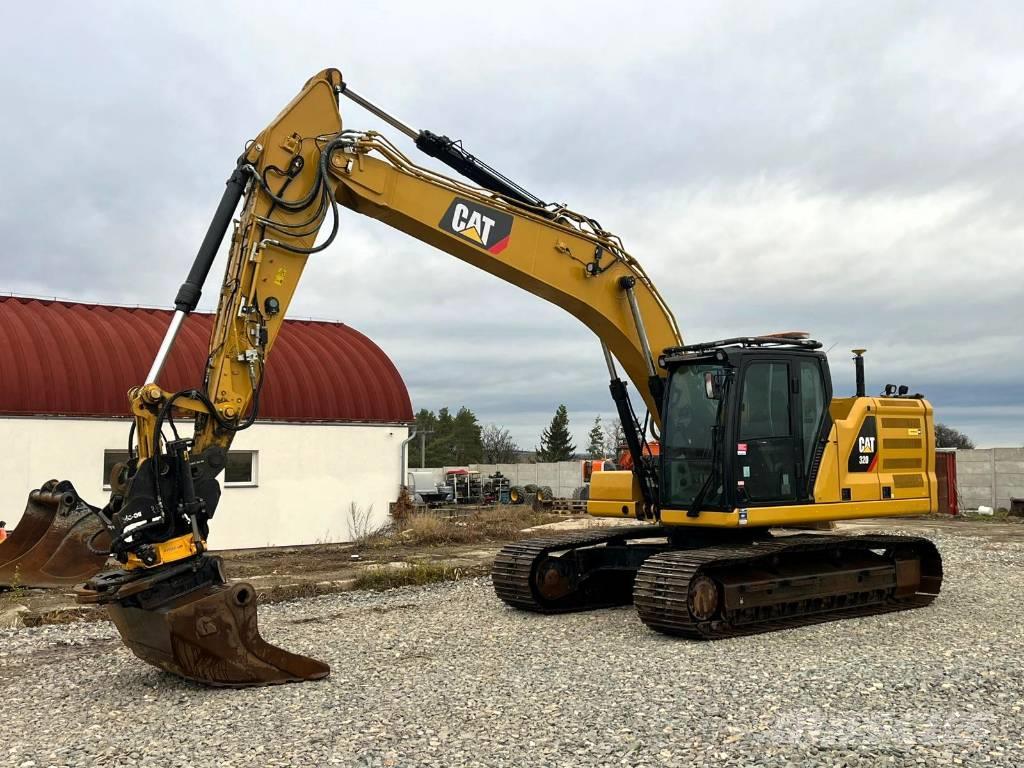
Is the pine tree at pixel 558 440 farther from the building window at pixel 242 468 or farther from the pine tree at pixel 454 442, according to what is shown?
the building window at pixel 242 468

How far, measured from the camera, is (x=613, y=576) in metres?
11.4

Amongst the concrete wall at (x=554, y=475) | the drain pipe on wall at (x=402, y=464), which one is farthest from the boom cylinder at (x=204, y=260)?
the concrete wall at (x=554, y=475)

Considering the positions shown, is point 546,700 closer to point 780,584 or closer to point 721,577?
point 721,577

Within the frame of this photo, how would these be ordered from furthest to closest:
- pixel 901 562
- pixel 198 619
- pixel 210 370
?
pixel 901 562 < pixel 210 370 < pixel 198 619

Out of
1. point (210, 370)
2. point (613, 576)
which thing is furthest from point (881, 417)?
point (210, 370)

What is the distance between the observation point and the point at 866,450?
10.5 m

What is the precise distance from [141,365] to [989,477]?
1012 inches

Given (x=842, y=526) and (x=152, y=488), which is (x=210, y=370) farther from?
(x=842, y=526)

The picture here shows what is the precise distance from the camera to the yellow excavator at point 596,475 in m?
6.94

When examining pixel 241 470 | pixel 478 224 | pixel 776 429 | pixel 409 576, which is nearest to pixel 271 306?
pixel 478 224

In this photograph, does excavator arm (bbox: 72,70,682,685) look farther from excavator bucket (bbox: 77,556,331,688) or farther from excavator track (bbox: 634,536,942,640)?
excavator track (bbox: 634,536,942,640)

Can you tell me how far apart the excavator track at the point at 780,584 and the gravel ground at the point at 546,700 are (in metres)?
0.33

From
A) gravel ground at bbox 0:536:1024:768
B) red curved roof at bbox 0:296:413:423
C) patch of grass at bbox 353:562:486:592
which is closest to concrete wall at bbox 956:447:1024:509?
red curved roof at bbox 0:296:413:423

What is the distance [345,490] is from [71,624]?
10202 mm
